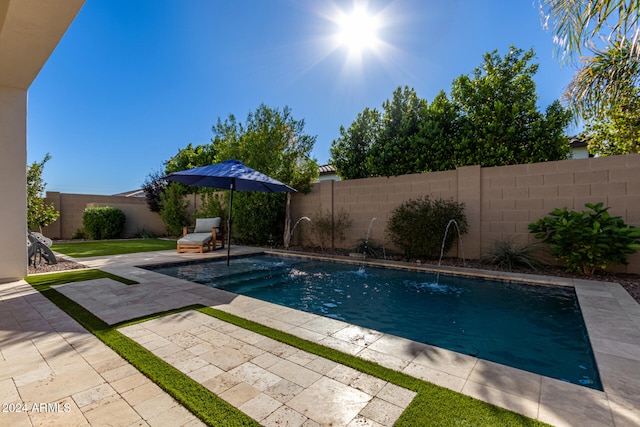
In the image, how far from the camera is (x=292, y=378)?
7.48 ft

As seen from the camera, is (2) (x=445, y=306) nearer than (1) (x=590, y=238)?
Yes

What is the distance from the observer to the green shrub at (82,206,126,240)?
1354cm

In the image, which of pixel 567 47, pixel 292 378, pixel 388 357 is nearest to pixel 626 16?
pixel 567 47

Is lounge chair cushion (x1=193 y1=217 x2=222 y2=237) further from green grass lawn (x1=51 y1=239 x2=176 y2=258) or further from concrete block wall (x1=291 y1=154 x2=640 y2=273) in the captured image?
concrete block wall (x1=291 y1=154 x2=640 y2=273)

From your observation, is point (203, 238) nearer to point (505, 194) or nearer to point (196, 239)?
point (196, 239)

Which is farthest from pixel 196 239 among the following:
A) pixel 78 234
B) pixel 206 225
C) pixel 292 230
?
pixel 78 234

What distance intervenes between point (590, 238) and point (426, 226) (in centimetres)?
310

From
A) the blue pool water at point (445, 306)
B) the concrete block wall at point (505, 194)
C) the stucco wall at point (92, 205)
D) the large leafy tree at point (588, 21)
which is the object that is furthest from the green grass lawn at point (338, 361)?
the stucco wall at point (92, 205)

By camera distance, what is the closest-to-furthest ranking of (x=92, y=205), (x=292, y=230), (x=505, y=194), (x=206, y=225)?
(x=505, y=194)
(x=206, y=225)
(x=292, y=230)
(x=92, y=205)

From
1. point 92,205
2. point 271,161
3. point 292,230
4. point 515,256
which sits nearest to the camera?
point 515,256

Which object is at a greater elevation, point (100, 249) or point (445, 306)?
point (100, 249)

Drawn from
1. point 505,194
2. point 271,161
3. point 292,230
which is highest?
point 271,161

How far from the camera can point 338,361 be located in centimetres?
254

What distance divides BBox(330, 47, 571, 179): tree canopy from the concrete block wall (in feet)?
6.94
